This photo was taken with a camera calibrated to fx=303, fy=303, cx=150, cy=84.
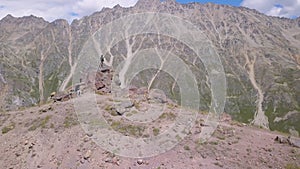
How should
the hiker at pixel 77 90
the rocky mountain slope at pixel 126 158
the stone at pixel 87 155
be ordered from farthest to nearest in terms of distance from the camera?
the hiker at pixel 77 90, the stone at pixel 87 155, the rocky mountain slope at pixel 126 158

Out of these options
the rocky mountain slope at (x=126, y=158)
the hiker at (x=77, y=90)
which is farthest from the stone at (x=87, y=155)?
the hiker at (x=77, y=90)

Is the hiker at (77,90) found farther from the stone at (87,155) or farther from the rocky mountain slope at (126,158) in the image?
the stone at (87,155)

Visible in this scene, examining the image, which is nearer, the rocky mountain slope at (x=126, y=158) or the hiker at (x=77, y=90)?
the rocky mountain slope at (x=126, y=158)

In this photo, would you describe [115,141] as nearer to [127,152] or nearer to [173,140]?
[127,152]

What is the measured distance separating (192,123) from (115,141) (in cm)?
908

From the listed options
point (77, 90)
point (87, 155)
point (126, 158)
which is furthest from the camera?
point (77, 90)

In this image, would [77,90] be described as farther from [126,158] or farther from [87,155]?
[126,158]

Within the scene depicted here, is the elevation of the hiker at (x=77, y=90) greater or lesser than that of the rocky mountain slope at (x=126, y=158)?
greater

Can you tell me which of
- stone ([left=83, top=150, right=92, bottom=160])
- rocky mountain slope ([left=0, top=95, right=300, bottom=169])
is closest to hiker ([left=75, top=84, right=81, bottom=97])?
rocky mountain slope ([left=0, top=95, right=300, bottom=169])

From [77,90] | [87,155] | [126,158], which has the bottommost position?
[87,155]

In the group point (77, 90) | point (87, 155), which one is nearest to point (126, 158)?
point (87, 155)

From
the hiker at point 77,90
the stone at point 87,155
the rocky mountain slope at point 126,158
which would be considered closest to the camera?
the rocky mountain slope at point 126,158

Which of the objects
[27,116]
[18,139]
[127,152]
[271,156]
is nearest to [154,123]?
[127,152]

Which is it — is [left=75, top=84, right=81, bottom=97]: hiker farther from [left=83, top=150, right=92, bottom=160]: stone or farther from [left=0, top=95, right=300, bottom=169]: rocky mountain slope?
[left=83, top=150, right=92, bottom=160]: stone
